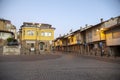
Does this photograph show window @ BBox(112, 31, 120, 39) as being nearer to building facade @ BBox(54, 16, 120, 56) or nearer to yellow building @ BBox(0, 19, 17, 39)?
building facade @ BBox(54, 16, 120, 56)

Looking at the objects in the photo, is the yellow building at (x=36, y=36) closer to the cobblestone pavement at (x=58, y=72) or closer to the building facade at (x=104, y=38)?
the building facade at (x=104, y=38)

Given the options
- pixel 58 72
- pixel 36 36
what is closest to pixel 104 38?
pixel 36 36

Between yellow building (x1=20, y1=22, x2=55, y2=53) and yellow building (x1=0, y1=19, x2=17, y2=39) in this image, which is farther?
yellow building (x1=0, y1=19, x2=17, y2=39)

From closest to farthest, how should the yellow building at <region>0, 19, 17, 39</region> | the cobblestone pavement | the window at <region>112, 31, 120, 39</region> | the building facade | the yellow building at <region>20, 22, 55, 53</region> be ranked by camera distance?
the cobblestone pavement < the window at <region>112, 31, 120, 39</region> < the building facade < the yellow building at <region>20, 22, 55, 53</region> < the yellow building at <region>0, 19, 17, 39</region>

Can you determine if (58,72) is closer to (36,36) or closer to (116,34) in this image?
(116,34)

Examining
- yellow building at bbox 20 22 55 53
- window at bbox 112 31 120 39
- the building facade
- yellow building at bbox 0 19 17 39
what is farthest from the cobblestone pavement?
yellow building at bbox 0 19 17 39

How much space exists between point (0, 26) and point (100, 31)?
38298 mm

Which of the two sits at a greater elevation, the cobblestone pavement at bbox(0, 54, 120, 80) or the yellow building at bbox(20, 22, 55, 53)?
the yellow building at bbox(20, 22, 55, 53)

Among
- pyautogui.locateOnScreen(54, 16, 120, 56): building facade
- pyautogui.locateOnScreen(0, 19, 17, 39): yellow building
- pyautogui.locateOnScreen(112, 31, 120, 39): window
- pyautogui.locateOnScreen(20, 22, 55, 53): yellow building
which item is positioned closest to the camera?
pyautogui.locateOnScreen(112, 31, 120, 39): window

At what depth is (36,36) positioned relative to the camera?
45656 millimetres

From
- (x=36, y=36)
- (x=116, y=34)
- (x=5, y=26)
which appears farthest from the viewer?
(x=5, y=26)

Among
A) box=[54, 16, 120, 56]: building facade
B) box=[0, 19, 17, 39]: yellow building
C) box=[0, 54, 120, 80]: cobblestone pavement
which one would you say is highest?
box=[0, 19, 17, 39]: yellow building

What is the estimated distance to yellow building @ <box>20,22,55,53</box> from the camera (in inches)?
1755

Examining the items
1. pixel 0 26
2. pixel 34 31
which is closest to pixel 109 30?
pixel 34 31
